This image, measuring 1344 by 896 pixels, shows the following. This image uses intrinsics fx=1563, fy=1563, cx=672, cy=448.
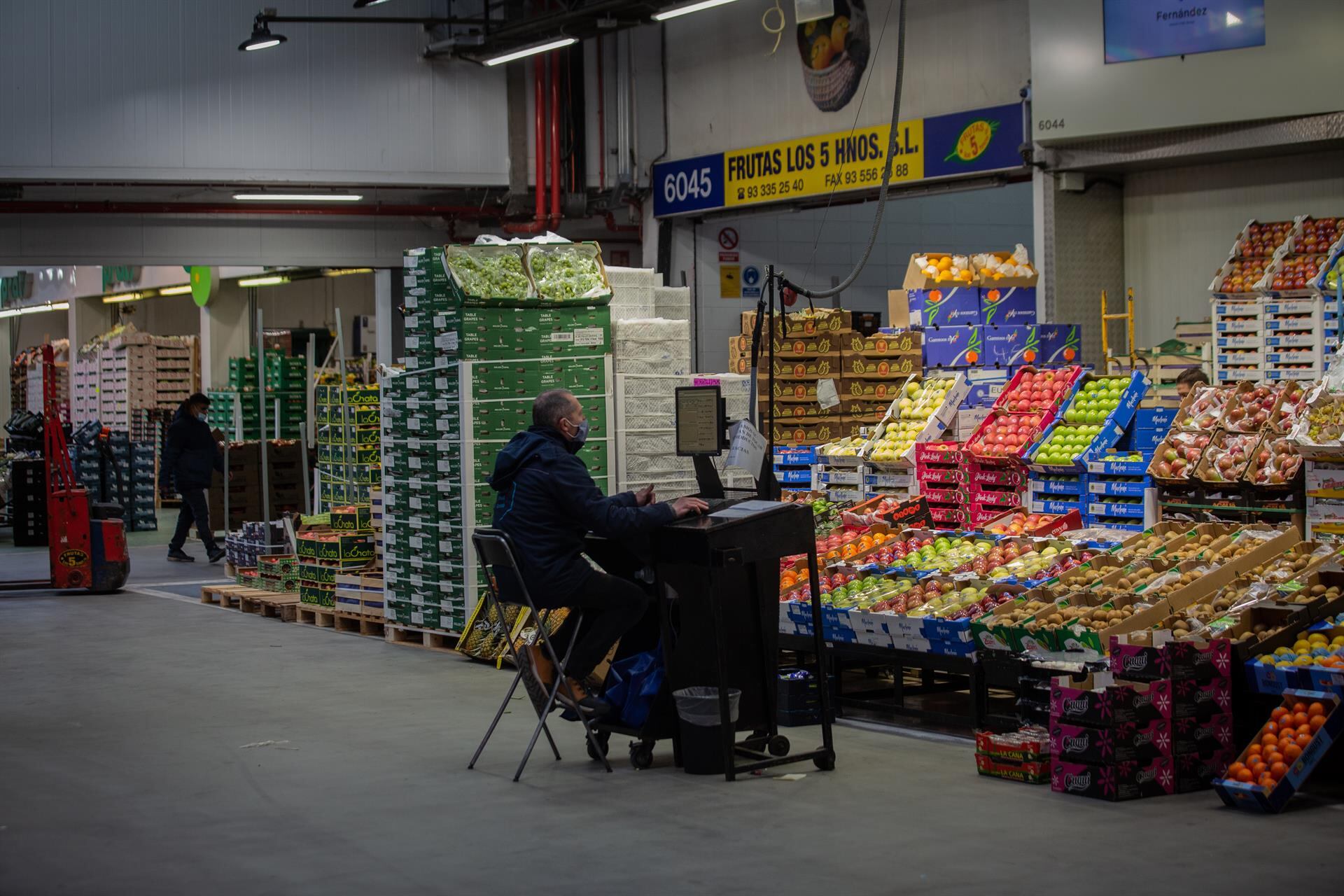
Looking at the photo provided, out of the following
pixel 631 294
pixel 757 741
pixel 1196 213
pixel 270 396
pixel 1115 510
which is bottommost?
pixel 757 741

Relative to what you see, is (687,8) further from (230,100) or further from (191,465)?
(191,465)

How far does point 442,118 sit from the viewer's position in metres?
18.6

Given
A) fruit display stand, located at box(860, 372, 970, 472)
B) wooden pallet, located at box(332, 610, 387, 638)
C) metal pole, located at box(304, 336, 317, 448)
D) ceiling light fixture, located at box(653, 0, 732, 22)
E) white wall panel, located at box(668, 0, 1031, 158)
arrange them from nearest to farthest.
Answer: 1. fruit display stand, located at box(860, 372, 970, 472)
2. wooden pallet, located at box(332, 610, 387, 638)
3. ceiling light fixture, located at box(653, 0, 732, 22)
4. white wall panel, located at box(668, 0, 1031, 158)
5. metal pole, located at box(304, 336, 317, 448)

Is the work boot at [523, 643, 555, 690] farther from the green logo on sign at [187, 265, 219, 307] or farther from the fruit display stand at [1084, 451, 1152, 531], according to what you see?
the green logo on sign at [187, 265, 219, 307]

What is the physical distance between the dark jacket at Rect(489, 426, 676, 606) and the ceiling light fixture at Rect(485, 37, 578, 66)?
1023cm

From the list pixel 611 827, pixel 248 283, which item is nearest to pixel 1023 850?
pixel 611 827

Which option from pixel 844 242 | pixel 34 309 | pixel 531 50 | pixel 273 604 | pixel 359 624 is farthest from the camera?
pixel 34 309

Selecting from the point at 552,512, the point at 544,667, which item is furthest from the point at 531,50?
the point at 552,512

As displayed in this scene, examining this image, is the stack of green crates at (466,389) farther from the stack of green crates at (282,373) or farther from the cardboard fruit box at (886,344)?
the stack of green crates at (282,373)

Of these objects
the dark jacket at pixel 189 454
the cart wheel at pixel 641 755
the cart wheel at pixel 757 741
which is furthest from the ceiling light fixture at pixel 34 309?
the cart wheel at pixel 757 741

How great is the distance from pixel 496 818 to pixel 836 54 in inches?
478

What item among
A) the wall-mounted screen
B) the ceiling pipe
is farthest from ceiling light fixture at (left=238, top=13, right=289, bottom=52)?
the wall-mounted screen

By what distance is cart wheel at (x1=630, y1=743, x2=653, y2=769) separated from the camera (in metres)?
6.74

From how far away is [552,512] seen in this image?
6836 mm
